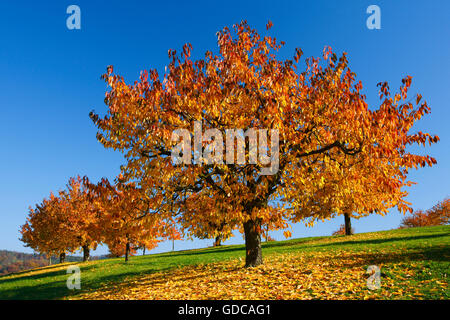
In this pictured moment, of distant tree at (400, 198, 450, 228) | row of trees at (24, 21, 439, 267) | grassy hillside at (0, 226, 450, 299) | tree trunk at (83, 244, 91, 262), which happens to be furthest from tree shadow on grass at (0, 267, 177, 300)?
distant tree at (400, 198, 450, 228)

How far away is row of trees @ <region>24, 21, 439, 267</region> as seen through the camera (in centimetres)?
1112

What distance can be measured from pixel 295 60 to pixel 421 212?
204 feet

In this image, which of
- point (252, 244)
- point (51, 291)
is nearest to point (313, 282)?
point (252, 244)

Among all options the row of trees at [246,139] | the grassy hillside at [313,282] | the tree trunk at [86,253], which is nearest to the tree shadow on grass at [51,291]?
the grassy hillside at [313,282]

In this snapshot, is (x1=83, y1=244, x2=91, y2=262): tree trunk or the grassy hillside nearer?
the grassy hillside

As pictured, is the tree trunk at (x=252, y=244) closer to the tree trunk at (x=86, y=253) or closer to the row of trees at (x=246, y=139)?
the row of trees at (x=246, y=139)

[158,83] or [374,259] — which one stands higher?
[158,83]

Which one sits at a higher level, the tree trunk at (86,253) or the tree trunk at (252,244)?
the tree trunk at (252,244)

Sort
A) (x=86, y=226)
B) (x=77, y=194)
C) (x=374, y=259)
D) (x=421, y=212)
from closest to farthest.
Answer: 1. (x=374, y=259)
2. (x=86, y=226)
3. (x=77, y=194)
4. (x=421, y=212)

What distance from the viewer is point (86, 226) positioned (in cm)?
3759

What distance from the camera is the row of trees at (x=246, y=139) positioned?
1112cm

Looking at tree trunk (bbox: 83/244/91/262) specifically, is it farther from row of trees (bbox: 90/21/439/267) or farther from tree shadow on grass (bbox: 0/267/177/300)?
row of trees (bbox: 90/21/439/267)
